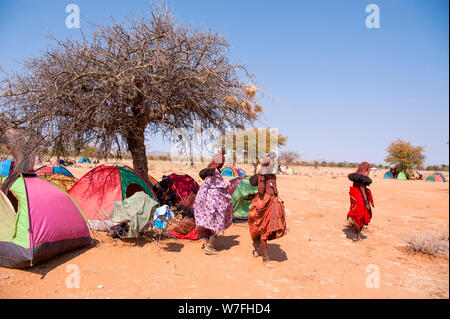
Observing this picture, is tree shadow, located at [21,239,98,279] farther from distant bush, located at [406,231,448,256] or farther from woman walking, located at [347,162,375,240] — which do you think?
distant bush, located at [406,231,448,256]

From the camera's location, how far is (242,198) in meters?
8.19

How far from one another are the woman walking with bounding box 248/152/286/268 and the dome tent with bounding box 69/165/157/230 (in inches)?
127

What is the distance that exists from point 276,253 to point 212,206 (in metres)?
1.66

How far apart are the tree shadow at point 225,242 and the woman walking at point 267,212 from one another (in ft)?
3.54

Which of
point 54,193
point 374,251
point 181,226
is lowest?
point 374,251

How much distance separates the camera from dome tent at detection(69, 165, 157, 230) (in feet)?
20.6

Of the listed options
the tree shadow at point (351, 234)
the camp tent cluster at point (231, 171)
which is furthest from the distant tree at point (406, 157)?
the tree shadow at point (351, 234)

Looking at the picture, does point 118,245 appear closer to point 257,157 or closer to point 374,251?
point 374,251

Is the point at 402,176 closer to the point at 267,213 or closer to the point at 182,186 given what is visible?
the point at 182,186

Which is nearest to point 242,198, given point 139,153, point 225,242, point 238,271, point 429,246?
point 225,242

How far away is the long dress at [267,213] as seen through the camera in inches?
188
